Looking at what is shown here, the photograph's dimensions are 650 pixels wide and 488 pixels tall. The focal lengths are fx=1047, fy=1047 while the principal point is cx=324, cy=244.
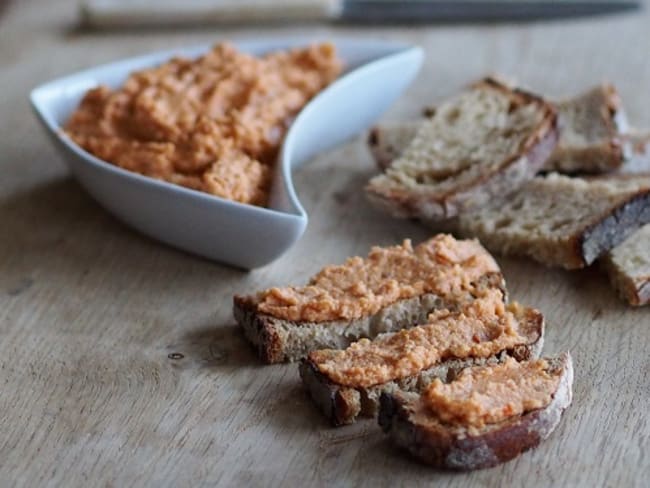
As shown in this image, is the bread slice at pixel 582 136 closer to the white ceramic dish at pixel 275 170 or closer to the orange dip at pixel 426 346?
the white ceramic dish at pixel 275 170

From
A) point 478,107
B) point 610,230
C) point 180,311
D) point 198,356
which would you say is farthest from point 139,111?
point 610,230

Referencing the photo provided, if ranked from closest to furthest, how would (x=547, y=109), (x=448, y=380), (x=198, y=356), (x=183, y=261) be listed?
(x=448, y=380)
(x=198, y=356)
(x=183, y=261)
(x=547, y=109)

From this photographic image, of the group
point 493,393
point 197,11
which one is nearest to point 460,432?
point 493,393

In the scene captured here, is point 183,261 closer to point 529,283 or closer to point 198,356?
point 198,356

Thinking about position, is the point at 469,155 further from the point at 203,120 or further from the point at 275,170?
the point at 203,120

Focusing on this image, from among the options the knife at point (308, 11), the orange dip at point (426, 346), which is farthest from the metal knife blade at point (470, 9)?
the orange dip at point (426, 346)
